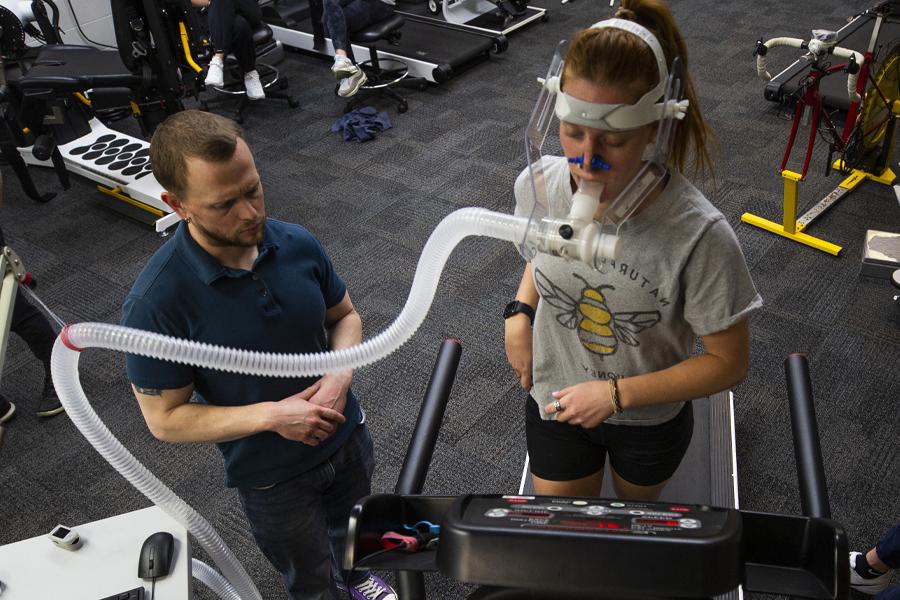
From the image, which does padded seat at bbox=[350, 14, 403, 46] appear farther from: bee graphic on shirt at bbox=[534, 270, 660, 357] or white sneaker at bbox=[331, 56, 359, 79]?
bee graphic on shirt at bbox=[534, 270, 660, 357]

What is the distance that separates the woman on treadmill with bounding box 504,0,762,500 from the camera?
103 centimetres

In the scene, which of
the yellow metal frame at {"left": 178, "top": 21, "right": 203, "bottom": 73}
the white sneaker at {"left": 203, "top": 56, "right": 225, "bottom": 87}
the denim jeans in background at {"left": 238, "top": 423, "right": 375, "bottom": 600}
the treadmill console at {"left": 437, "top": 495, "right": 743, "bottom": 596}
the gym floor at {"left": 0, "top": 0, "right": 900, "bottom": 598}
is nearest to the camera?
the treadmill console at {"left": 437, "top": 495, "right": 743, "bottom": 596}

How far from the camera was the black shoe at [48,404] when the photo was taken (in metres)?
2.85

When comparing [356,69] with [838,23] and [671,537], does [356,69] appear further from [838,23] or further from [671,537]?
[671,537]

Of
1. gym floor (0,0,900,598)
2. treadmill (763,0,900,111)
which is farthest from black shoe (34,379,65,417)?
treadmill (763,0,900,111)

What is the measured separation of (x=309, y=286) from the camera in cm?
149

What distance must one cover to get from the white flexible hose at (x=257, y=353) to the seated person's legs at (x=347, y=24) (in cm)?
371

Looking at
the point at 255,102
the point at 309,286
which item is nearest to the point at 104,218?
the point at 255,102

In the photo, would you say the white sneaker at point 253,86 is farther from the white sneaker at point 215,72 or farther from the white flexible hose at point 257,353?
the white flexible hose at point 257,353

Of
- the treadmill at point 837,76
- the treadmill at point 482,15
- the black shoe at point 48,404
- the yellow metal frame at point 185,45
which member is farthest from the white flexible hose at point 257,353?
the treadmill at point 482,15

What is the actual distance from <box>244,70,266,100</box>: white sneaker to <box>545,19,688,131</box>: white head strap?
13.5ft

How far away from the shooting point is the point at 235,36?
454 cm

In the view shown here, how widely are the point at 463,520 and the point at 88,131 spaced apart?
450 centimetres

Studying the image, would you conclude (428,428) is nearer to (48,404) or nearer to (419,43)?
(48,404)
